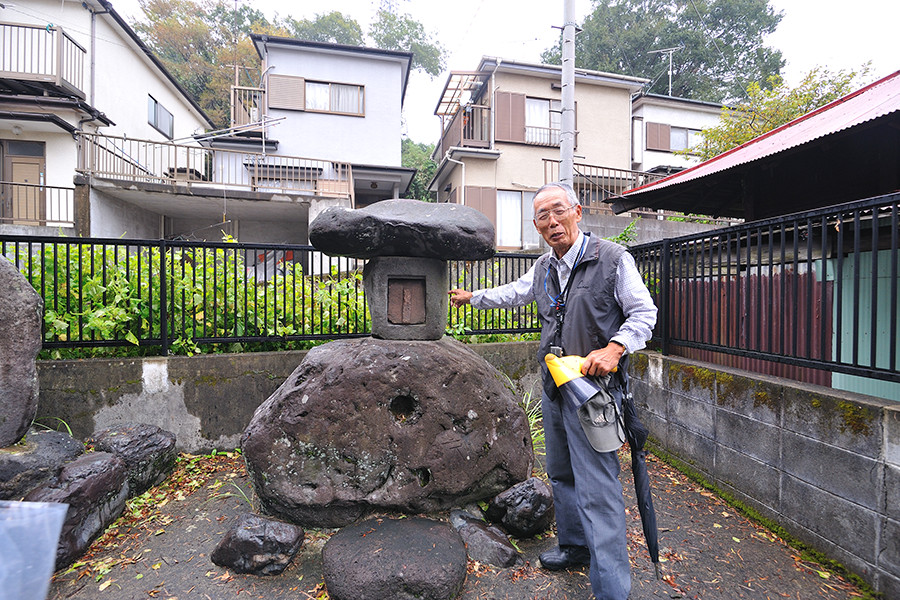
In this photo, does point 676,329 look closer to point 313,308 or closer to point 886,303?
point 886,303

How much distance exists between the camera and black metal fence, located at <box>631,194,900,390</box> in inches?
117

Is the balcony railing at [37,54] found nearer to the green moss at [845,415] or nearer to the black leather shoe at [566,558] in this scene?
the black leather shoe at [566,558]

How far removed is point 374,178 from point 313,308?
1088cm

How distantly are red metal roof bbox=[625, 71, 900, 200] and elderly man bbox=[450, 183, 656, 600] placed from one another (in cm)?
316

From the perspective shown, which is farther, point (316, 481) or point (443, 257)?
point (443, 257)

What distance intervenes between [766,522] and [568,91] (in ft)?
19.6

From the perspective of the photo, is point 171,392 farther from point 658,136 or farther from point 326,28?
point 326,28

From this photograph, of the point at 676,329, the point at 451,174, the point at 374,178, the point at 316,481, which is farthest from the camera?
the point at 451,174

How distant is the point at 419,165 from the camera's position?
26047 millimetres

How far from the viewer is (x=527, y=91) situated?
52.6 ft

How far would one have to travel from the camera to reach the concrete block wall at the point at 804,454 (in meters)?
2.63

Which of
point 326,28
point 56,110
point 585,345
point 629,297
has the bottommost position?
point 585,345

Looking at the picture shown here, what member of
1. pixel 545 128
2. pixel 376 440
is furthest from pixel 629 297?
pixel 545 128

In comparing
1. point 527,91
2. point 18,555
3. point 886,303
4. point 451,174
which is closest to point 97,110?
point 451,174
